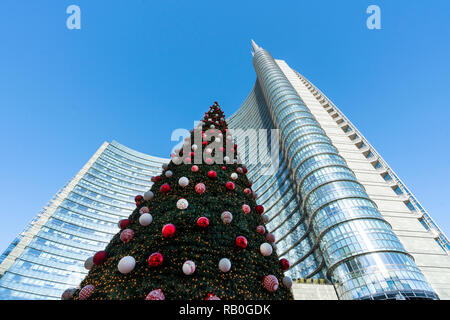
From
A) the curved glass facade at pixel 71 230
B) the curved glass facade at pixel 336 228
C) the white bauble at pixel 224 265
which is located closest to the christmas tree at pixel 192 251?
the white bauble at pixel 224 265

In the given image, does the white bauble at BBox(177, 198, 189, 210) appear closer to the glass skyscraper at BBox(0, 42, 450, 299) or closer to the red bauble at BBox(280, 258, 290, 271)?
the red bauble at BBox(280, 258, 290, 271)

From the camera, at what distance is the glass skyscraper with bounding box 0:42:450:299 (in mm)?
22328

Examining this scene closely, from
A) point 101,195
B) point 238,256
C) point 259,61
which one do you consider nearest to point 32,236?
point 101,195

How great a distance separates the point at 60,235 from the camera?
40406 mm

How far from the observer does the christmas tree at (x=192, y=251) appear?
5.03 m

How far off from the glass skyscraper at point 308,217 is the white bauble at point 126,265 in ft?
78.7

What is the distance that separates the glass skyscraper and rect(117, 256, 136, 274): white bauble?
78.7 feet

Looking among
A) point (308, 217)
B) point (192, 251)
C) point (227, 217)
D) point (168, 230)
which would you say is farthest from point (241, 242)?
point (308, 217)

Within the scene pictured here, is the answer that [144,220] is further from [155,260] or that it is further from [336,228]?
[336,228]

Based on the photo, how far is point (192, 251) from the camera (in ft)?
18.7

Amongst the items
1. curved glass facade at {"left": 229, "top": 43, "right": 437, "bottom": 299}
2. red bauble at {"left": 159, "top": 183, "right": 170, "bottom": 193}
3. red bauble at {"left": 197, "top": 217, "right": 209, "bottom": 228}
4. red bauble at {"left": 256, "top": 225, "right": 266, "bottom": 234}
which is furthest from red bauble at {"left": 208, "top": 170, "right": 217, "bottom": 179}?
curved glass facade at {"left": 229, "top": 43, "right": 437, "bottom": 299}

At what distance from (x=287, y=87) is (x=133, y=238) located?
179 feet

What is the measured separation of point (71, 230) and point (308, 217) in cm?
4587

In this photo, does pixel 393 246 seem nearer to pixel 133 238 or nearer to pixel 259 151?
pixel 133 238
